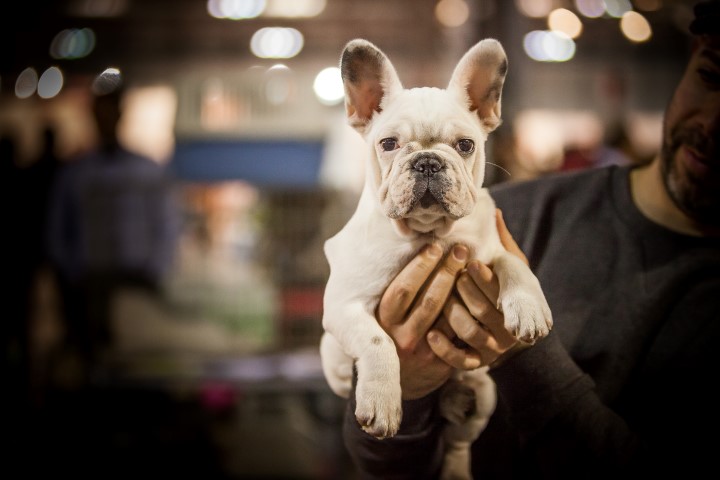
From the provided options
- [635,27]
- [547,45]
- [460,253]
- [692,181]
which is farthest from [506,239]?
[635,27]

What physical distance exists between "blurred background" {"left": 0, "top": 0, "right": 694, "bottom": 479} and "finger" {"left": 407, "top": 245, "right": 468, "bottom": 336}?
56 centimetres

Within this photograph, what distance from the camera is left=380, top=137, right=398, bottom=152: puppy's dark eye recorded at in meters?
0.72

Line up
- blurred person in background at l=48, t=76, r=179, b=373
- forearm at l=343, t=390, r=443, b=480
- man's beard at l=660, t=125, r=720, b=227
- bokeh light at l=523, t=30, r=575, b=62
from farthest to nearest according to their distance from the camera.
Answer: blurred person in background at l=48, t=76, r=179, b=373
bokeh light at l=523, t=30, r=575, b=62
man's beard at l=660, t=125, r=720, b=227
forearm at l=343, t=390, r=443, b=480

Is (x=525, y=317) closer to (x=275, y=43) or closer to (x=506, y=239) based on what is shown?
(x=506, y=239)

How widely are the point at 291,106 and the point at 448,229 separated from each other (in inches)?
93.5

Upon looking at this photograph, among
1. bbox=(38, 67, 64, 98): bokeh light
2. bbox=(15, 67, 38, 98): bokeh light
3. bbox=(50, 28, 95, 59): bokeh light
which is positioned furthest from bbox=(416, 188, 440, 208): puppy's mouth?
bbox=(15, 67, 38, 98): bokeh light

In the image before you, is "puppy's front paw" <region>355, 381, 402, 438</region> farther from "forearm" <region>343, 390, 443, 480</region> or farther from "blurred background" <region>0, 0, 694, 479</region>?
"blurred background" <region>0, 0, 694, 479</region>

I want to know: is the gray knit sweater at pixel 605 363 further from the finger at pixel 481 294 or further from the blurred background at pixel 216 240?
the blurred background at pixel 216 240

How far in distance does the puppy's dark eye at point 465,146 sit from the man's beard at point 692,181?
0.37 metres

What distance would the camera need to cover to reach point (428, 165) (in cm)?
67

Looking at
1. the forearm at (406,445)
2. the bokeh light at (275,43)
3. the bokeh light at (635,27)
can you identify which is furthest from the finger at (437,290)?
the bokeh light at (275,43)

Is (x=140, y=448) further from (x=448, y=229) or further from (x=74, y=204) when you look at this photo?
(x=448, y=229)

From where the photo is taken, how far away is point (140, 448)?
2.64 m

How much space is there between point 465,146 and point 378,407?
0.31 meters
